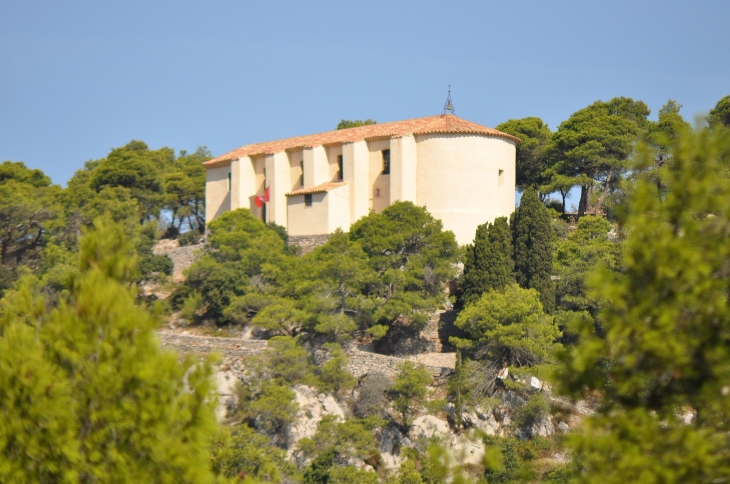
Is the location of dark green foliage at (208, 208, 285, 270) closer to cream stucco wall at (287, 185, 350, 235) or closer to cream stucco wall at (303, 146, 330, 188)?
cream stucco wall at (287, 185, 350, 235)

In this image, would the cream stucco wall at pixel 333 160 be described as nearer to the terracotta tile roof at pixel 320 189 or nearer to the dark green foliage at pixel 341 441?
the terracotta tile roof at pixel 320 189

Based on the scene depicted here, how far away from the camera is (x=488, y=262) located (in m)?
34.0

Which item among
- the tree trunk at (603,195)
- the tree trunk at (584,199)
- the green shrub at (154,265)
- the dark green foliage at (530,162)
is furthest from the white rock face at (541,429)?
the green shrub at (154,265)

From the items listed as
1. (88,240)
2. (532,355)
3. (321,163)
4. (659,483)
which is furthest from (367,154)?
(659,483)

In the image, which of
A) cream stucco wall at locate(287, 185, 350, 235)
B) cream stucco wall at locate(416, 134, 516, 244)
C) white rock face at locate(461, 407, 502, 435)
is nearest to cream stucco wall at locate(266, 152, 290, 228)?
cream stucco wall at locate(287, 185, 350, 235)

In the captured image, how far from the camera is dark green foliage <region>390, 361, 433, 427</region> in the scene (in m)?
30.0

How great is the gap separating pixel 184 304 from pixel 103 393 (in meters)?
29.7

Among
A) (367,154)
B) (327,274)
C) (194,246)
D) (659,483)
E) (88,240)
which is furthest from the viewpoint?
(194,246)

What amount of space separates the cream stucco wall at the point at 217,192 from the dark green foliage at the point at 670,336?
41.1 metres

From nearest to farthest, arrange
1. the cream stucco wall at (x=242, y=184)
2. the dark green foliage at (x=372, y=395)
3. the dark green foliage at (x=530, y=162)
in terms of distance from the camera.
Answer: the dark green foliage at (x=372, y=395) → the cream stucco wall at (x=242, y=184) → the dark green foliage at (x=530, y=162)

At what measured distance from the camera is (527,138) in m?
47.3

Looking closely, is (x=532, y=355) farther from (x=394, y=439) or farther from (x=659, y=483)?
(x=659, y=483)

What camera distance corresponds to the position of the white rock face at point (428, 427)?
2970cm

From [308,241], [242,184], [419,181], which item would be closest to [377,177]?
[419,181]
